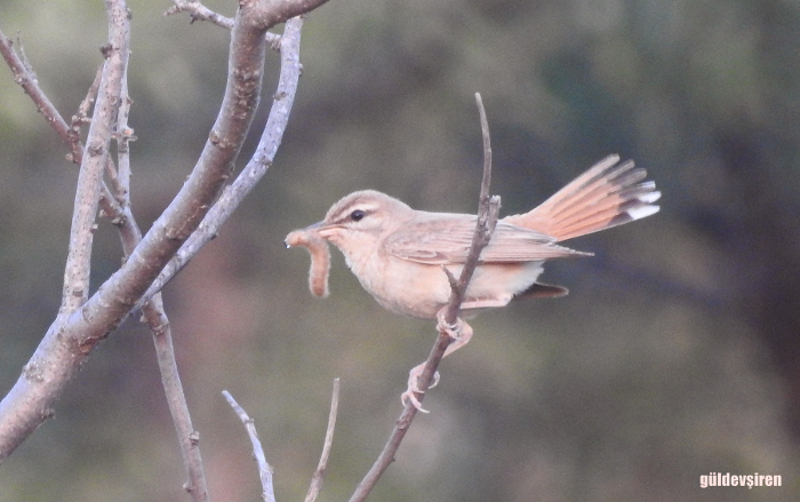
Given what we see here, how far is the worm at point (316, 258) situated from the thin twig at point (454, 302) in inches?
27.2

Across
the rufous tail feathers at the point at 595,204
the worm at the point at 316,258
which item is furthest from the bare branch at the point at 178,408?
the rufous tail feathers at the point at 595,204

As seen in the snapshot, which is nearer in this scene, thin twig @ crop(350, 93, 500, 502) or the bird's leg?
thin twig @ crop(350, 93, 500, 502)

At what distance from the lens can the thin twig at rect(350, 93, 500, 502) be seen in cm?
169

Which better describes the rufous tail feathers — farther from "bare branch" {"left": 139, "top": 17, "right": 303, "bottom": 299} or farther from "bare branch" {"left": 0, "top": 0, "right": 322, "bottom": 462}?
"bare branch" {"left": 0, "top": 0, "right": 322, "bottom": 462}

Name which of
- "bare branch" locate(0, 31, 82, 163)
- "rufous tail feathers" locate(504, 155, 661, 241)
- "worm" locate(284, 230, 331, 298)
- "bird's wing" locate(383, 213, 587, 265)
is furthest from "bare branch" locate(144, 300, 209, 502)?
"rufous tail feathers" locate(504, 155, 661, 241)

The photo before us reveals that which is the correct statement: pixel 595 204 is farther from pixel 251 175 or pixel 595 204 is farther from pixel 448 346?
pixel 251 175

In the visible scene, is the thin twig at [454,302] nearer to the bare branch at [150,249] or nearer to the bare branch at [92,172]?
the bare branch at [150,249]

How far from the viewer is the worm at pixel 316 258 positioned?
2848 millimetres

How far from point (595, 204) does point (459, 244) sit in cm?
47

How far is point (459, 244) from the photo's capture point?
3064mm

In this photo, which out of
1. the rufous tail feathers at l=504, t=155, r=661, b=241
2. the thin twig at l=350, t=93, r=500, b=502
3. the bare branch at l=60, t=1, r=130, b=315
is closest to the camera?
the thin twig at l=350, t=93, r=500, b=502

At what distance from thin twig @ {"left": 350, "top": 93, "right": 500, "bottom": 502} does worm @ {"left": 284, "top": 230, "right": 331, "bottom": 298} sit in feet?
2.27

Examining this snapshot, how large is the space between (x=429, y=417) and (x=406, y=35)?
177cm

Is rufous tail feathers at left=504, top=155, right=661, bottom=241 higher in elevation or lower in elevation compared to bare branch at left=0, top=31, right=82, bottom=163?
higher
